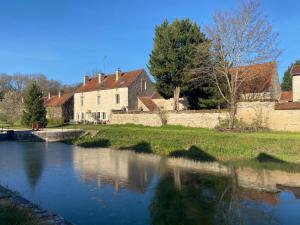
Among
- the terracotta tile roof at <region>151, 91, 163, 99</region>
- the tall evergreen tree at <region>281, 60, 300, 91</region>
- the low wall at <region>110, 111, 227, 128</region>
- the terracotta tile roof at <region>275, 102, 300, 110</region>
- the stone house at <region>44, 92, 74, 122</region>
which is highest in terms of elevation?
the tall evergreen tree at <region>281, 60, 300, 91</region>

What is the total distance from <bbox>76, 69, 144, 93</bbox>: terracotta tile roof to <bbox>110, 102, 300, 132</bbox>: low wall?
7.28 m

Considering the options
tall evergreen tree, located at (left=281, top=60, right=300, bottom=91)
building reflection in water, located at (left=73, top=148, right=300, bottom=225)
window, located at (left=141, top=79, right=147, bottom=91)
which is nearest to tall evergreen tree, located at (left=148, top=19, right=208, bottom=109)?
window, located at (left=141, top=79, right=147, bottom=91)

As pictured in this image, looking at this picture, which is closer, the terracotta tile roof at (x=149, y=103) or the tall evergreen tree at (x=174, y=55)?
the tall evergreen tree at (x=174, y=55)

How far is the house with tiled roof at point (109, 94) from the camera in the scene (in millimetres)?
39000

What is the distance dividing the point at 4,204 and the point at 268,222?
19.2 feet

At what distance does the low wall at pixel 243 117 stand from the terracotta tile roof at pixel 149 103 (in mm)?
4682

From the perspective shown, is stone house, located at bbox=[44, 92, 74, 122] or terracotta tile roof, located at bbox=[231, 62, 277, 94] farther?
stone house, located at bbox=[44, 92, 74, 122]

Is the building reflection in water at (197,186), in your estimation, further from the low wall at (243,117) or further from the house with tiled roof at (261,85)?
the house with tiled roof at (261,85)

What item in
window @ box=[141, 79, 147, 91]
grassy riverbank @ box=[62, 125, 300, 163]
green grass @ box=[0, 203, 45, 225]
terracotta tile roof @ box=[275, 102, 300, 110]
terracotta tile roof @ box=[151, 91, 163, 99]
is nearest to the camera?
green grass @ box=[0, 203, 45, 225]

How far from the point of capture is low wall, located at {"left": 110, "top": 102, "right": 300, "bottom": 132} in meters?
21.9

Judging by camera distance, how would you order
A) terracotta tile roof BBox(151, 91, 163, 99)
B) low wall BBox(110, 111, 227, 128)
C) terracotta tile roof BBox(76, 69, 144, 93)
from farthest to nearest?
terracotta tile roof BBox(76, 69, 144, 93) → terracotta tile roof BBox(151, 91, 163, 99) → low wall BBox(110, 111, 227, 128)

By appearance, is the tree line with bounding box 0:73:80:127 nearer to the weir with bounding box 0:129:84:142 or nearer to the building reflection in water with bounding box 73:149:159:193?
the weir with bounding box 0:129:84:142

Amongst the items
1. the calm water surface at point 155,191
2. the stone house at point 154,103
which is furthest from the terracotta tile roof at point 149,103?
the calm water surface at point 155,191

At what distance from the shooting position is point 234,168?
15.1m
